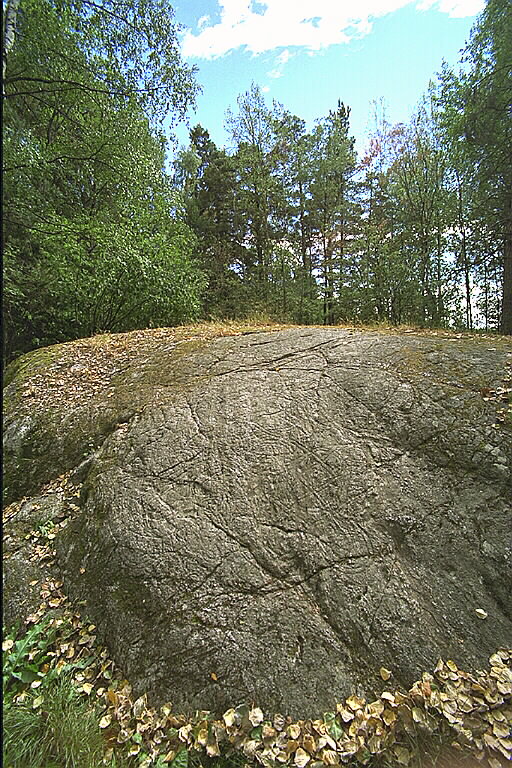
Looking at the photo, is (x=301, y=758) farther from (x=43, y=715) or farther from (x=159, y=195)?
(x=159, y=195)

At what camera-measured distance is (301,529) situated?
265 cm

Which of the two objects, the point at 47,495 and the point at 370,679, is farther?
the point at 47,495

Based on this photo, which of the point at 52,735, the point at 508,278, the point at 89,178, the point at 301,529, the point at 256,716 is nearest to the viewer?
the point at 52,735

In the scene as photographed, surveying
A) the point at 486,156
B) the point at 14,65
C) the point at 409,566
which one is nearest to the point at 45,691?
the point at 409,566

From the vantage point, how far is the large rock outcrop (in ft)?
7.13

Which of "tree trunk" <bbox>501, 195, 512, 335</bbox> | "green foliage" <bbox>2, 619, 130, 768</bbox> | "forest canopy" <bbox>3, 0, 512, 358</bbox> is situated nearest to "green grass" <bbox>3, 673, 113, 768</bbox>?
"green foliage" <bbox>2, 619, 130, 768</bbox>

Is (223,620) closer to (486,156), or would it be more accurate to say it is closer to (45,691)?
(45,691)

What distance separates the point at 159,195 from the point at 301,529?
7435 millimetres

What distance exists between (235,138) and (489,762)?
16354 mm

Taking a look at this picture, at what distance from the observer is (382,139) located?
37.9ft

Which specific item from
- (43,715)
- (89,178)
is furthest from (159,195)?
(43,715)

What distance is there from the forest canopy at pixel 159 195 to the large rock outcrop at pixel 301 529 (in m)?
3.82

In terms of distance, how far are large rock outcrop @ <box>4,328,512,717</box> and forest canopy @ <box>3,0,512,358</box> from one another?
382cm

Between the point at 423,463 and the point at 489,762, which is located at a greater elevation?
the point at 423,463
